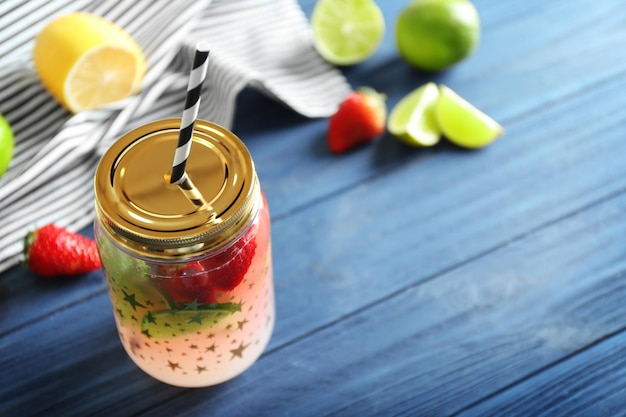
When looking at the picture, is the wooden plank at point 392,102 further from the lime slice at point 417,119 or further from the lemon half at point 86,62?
the lemon half at point 86,62

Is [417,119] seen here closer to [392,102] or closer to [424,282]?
[392,102]

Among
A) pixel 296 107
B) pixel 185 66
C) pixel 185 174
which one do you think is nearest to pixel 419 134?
pixel 296 107

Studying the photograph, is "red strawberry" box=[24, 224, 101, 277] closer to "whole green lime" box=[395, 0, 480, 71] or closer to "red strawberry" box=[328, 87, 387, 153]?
"red strawberry" box=[328, 87, 387, 153]

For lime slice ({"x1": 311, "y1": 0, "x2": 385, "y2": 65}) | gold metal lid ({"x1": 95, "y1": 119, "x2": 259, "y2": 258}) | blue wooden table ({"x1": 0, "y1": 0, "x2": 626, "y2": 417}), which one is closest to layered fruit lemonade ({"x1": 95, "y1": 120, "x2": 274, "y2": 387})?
gold metal lid ({"x1": 95, "y1": 119, "x2": 259, "y2": 258})

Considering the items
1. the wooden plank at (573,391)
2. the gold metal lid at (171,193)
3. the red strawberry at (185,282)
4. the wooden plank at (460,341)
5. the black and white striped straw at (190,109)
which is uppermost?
the black and white striped straw at (190,109)

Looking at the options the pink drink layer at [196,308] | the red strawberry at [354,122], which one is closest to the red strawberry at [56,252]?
the pink drink layer at [196,308]

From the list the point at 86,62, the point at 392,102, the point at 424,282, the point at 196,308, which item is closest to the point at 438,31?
the point at 392,102
